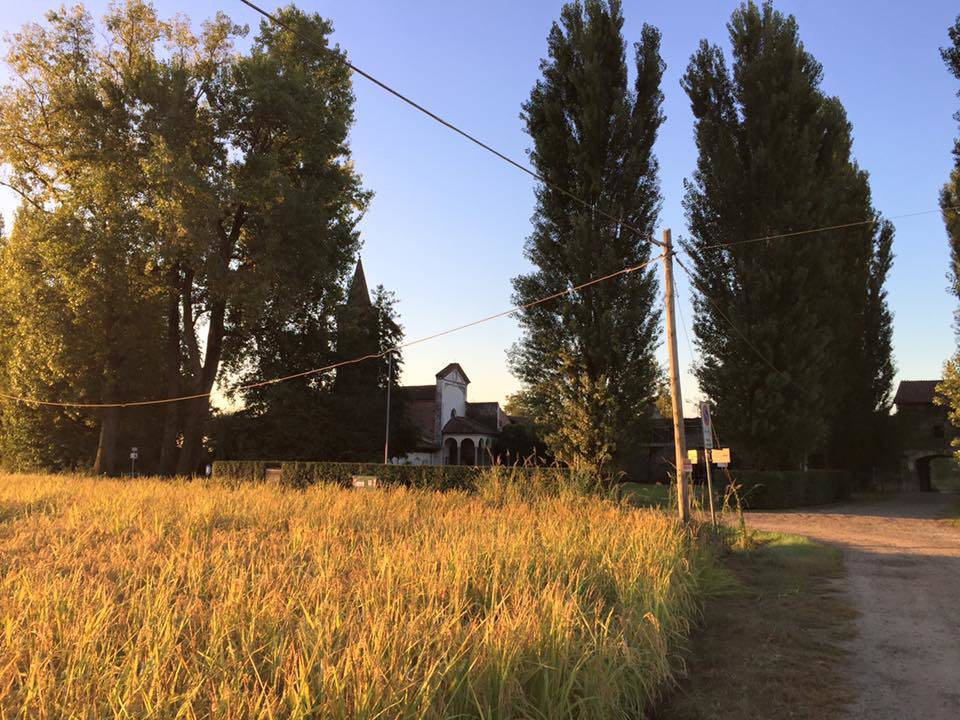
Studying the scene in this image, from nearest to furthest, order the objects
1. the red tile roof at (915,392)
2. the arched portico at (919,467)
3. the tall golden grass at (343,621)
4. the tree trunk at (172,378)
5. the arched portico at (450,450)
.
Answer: the tall golden grass at (343,621) < the tree trunk at (172,378) < the arched portico at (919,467) < the red tile roof at (915,392) < the arched portico at (450,450)

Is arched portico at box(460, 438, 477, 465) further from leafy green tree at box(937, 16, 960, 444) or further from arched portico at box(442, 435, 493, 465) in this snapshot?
leafy green tree at box(937, 16, 960, 444)

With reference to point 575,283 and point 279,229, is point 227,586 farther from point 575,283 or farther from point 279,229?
point 279,229

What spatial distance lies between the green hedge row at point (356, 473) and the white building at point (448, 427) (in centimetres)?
2566

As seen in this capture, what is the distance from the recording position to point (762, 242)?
25281mm

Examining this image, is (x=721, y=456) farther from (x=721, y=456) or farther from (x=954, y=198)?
(x=954, y=198)

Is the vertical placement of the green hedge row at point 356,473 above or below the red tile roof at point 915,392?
below

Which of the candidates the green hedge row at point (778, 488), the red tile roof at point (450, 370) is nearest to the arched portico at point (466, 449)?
the red tile roof at point (450, 370)

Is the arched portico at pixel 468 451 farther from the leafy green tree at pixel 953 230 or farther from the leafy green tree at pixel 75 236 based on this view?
the leafy green tree at pixel 953 230

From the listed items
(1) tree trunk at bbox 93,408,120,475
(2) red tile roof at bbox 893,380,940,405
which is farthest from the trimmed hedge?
(2) red tile roof at bbox 893,380,940,405

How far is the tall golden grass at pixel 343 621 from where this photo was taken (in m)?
2.93

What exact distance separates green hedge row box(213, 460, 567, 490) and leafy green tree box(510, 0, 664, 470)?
388 cm

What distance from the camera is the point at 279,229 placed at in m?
29.7

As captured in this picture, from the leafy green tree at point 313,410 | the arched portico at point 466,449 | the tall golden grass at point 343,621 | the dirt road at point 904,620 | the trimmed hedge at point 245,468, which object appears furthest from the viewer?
the arched portico at point 466,449

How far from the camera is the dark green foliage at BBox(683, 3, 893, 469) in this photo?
24781mm
